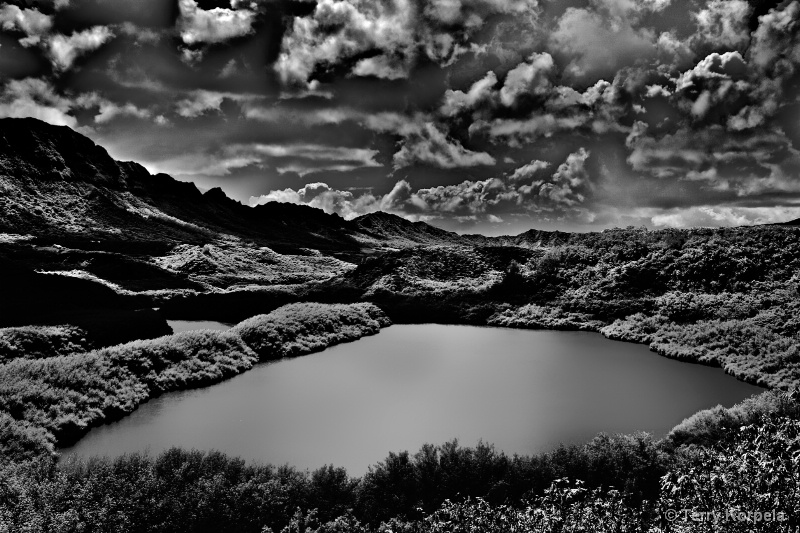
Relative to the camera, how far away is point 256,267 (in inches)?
4377

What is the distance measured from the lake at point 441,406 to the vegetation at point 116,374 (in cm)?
84

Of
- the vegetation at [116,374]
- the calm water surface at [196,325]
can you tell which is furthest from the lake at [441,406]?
the calm water surface at [196,325]

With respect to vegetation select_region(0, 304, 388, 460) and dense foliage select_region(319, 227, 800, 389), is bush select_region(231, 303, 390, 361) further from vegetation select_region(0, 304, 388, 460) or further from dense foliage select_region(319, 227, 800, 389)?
dense foliage select_region(319, 227, 800, 389)

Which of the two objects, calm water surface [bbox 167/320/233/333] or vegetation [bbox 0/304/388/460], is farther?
calm water surface [bbox 167/320/233/333]

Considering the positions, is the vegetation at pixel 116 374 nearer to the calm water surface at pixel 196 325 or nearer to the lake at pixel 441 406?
the lake at pixel 441 406

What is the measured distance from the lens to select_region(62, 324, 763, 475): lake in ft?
59.0

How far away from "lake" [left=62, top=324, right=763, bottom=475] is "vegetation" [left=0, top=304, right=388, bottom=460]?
2.75 ft

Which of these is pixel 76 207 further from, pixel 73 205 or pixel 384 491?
pixel 384 491

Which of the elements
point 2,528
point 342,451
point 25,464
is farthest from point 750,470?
point 25,464

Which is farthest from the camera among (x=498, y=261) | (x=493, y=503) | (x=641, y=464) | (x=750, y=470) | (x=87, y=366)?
(x=498, y=261)

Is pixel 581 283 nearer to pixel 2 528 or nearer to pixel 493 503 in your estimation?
pixel 493 503

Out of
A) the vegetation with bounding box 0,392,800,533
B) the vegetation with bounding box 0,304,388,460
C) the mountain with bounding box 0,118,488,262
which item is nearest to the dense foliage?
the vegetation with bounding box 0,392,800,533

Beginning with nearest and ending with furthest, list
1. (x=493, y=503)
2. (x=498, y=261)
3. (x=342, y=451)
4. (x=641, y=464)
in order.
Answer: (x=493, y=503), (x=641, y=464), (x=342, y=451), (x=498, y=261)

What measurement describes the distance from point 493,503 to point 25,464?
1316 centimetres
